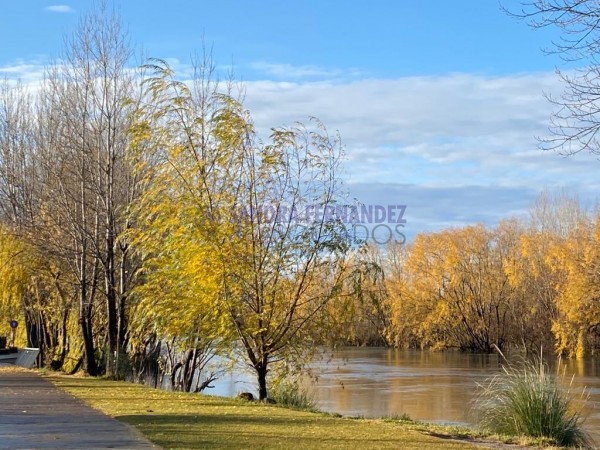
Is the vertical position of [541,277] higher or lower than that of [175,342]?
higher

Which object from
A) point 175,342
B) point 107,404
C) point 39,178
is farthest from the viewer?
point 39,178

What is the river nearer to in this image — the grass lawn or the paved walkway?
the grass lawn

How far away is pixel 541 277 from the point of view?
198 feet

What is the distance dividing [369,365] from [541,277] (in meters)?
19.6

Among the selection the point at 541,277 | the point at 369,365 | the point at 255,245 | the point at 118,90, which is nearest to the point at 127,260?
the point at 118,90

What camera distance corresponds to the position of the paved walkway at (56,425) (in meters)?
11.4

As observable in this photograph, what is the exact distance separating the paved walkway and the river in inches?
303

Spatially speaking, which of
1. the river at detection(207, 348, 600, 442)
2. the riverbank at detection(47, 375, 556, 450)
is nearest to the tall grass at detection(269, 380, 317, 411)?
the river at detection(207, 348, 600, 442)

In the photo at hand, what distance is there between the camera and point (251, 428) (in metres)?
13.3

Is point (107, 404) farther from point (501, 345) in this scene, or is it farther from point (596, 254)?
point (501, 345)

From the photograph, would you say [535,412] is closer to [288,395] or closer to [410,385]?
[288,395]

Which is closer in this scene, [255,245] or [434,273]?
[255,245]

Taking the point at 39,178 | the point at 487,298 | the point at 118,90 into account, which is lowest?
the point at 487,298

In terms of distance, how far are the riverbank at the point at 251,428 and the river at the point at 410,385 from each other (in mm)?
5373
